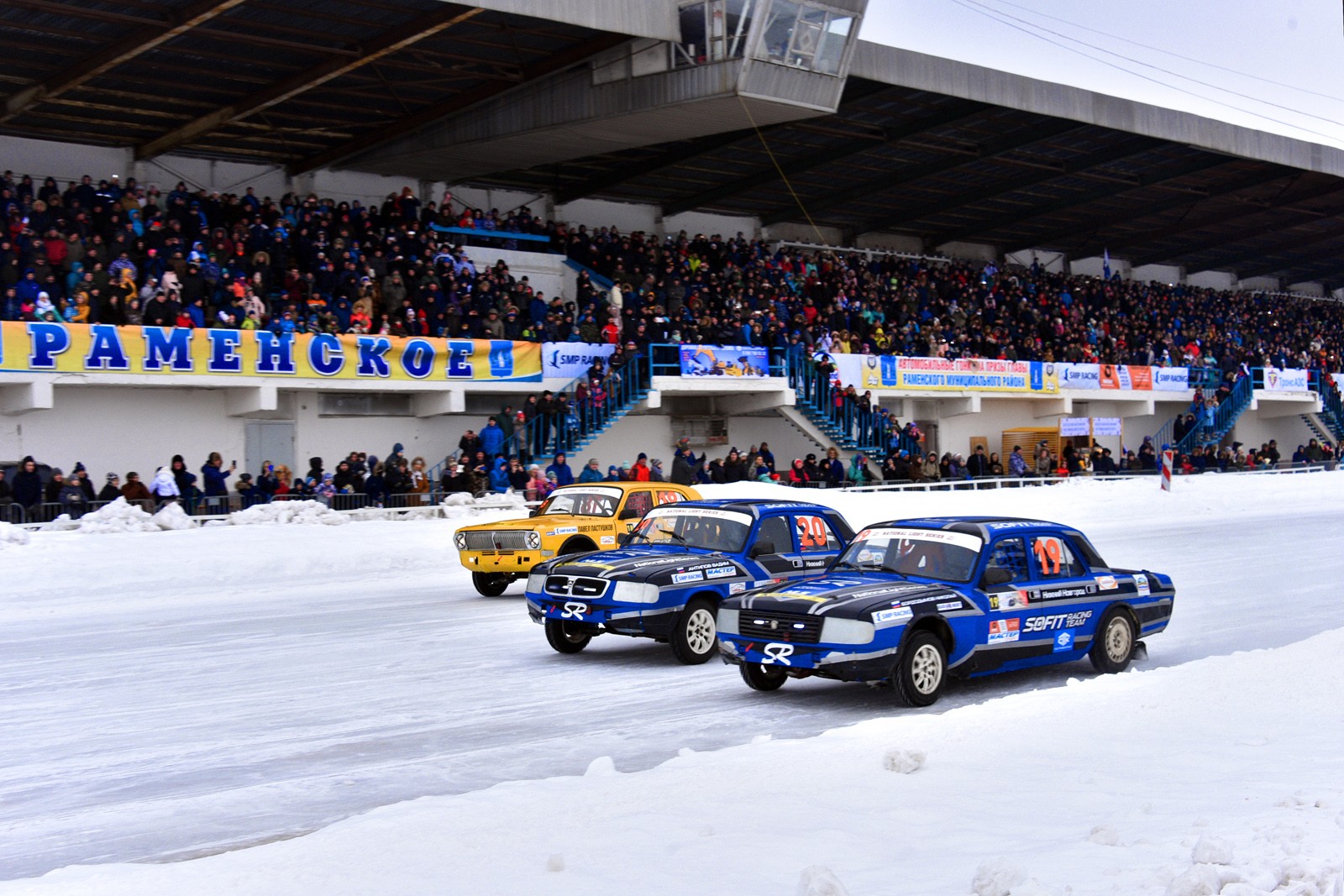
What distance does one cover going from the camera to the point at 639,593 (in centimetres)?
1116

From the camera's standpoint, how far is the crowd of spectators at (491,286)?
2392 cm

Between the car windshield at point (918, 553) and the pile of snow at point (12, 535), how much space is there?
12.4 meters

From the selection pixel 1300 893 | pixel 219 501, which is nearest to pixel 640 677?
pixel 1300 893

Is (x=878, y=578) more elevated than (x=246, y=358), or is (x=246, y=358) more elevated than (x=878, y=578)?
(x=246, y=358)

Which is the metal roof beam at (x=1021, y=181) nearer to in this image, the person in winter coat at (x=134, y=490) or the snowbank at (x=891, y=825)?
the person in winter coat at (x=134, y=490)

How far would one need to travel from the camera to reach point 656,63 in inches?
1111

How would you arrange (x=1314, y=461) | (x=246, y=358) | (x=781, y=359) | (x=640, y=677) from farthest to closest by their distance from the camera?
1. (x=1314, y=461)
2. (x=781, y=359)
3. (x=246, y=358)
4. (x=640, y=677)

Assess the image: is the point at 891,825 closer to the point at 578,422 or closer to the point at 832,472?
the point at 578,422

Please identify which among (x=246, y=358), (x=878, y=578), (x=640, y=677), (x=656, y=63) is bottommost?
(x=640, y=677)

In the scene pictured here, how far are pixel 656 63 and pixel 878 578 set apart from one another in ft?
67.3

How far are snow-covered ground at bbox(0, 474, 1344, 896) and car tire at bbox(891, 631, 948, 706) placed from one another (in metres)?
0.30

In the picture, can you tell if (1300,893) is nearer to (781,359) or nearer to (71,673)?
(71,673)

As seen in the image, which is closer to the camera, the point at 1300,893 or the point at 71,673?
the point at 1300,893

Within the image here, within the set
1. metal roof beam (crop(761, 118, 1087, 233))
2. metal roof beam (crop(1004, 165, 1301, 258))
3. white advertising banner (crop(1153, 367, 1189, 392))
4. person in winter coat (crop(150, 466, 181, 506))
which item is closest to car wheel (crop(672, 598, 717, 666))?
person in winter coat (crop(150, 466, 181, 506))
